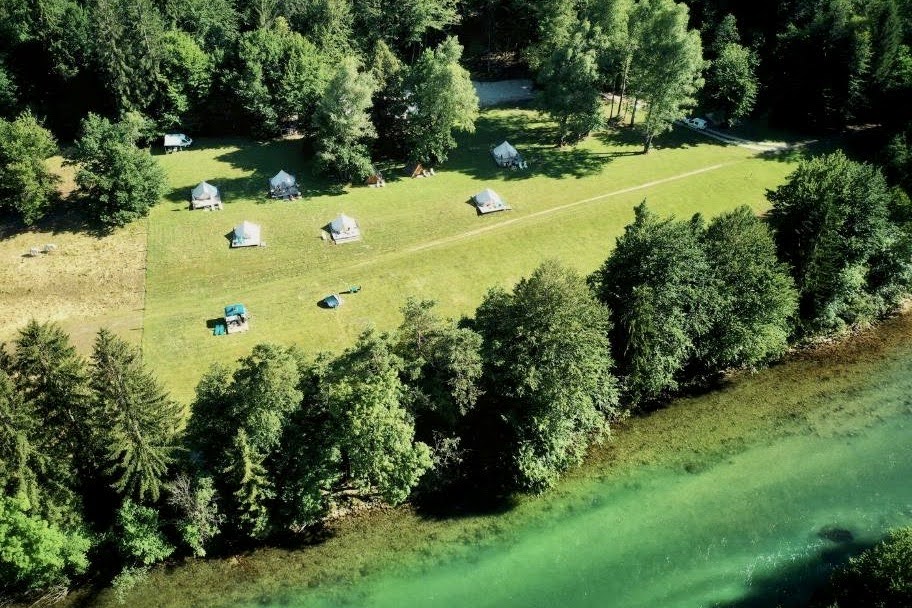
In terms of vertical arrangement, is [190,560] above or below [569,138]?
below

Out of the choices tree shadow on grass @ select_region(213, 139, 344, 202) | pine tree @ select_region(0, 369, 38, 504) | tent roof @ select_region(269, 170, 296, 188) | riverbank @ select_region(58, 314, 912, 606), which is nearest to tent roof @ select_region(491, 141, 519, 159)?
tree shadow on grass @ select_region(213, 139, 344, 202)

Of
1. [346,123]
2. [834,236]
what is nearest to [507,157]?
[346,123]

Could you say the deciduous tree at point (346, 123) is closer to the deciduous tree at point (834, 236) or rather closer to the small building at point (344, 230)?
the small building at point (344, 230)

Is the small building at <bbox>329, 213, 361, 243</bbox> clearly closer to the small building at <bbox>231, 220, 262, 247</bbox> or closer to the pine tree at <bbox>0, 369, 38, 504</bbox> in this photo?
the small building at <bbox>231, 220, 262, 247</bbox>

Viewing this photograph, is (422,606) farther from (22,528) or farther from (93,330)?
(93,330)

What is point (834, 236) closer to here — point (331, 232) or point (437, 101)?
point (437, 101)

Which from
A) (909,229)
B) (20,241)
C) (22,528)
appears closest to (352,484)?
(22,528)
